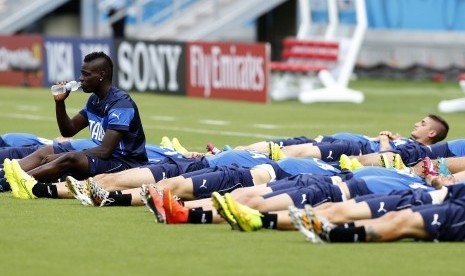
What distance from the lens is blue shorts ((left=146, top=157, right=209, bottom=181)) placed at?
13.3 m

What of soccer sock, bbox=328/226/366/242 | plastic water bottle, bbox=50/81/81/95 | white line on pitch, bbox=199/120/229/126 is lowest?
white line on pitch, bbox=199/120/229/126

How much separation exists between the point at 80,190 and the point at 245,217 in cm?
242

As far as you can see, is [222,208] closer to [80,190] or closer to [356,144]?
[80,190]

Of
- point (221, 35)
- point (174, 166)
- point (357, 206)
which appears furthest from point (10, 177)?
point (221, 35)

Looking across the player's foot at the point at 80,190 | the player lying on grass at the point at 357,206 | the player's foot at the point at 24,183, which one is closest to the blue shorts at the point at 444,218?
the player lying on grass at the point at 357,206

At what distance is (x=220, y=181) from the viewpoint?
12531 mm

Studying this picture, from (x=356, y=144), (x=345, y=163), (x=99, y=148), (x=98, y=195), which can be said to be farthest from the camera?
(x=356, y=144)

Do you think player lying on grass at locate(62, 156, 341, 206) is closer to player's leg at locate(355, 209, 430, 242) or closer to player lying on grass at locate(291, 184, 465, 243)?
player lying on grass at locate(291, 184, 465, 243)

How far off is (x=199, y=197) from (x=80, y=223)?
4.09 feet

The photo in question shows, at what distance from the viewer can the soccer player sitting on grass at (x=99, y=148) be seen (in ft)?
43.9

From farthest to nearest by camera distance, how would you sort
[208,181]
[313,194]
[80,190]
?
[80,190], [208,181], [313,194]

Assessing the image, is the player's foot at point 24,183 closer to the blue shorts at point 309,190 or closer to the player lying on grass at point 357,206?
the blue shorts at point 309,190

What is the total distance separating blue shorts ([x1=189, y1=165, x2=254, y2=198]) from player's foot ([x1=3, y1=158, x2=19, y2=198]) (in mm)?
2032

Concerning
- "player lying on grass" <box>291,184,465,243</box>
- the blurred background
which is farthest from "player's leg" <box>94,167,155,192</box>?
the blurred background
